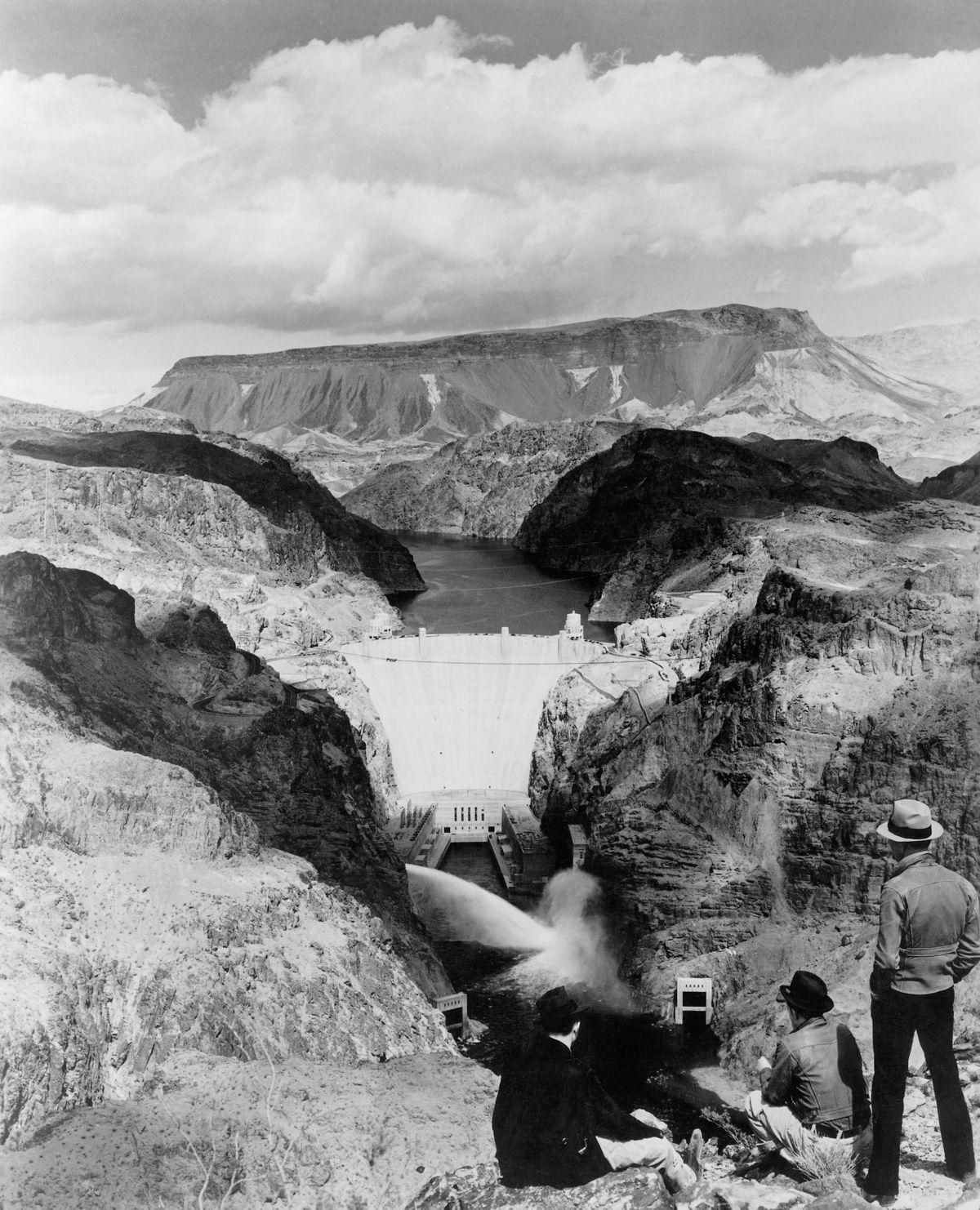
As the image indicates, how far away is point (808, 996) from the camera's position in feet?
35.0

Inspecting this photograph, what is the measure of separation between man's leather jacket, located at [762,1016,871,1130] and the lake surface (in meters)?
110

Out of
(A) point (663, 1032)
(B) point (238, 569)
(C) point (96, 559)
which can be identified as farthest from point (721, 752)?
(B) point (238, 569)

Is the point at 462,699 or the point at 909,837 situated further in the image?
the point at 462,699

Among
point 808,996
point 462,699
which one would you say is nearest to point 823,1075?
point 808,996

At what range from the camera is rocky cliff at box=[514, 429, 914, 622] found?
150 metres

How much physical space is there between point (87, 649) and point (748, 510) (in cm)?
12657

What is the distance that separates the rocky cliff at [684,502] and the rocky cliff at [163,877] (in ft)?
292

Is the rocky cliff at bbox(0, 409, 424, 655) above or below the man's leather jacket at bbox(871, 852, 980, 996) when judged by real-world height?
above

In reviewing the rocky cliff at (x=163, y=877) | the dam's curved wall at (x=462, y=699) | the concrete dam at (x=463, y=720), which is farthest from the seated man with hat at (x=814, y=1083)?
the dam's curved wall at (x=462, y=699)

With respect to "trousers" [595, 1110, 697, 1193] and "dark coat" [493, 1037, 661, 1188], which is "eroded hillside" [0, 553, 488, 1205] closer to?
"dark coat" [493, 1037, 661, 1188]

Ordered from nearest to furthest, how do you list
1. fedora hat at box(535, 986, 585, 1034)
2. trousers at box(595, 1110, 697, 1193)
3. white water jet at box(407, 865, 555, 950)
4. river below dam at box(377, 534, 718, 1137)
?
fedora hat at box(535, 986, 585, 1034)
trousers at box(595, 1110, 697, 1193)
river below dam at box(377, 534, 718, 1137)
white water jet at box(407, 865, 555, 950)

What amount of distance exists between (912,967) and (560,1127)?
3295mm

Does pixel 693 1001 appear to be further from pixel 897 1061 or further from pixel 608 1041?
pixel 897 1061

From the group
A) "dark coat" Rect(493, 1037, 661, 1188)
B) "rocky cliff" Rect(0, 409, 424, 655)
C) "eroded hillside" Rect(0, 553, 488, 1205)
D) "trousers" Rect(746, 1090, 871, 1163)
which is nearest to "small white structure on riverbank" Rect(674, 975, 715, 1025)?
"eroded hillside" Rect(0, 553, 488, 1205)
